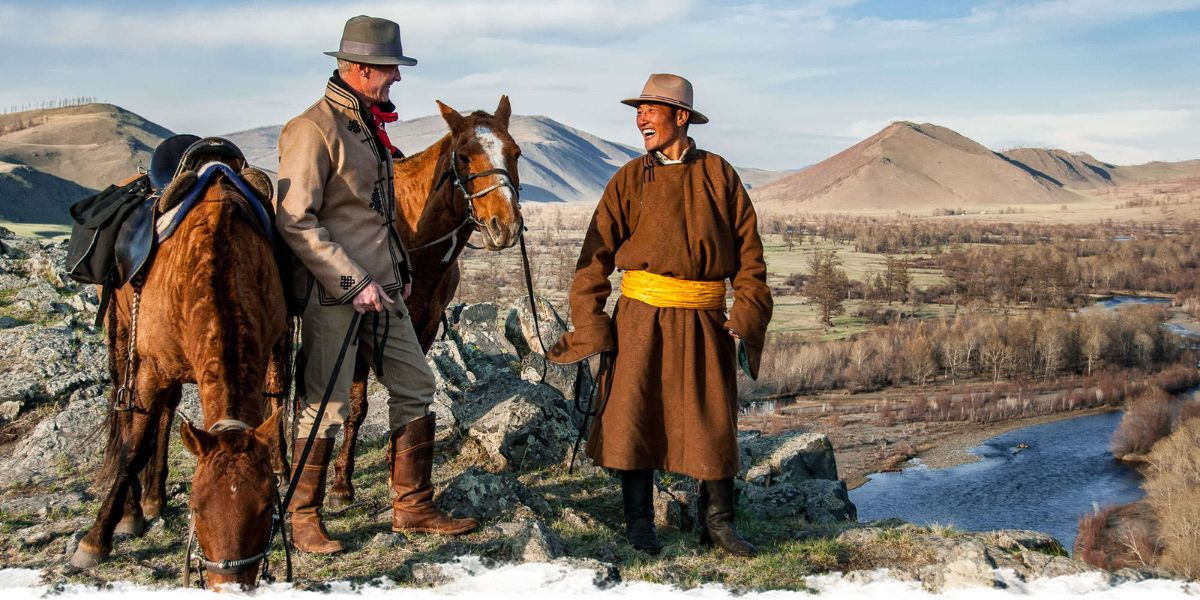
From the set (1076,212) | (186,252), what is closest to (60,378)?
(186,252)

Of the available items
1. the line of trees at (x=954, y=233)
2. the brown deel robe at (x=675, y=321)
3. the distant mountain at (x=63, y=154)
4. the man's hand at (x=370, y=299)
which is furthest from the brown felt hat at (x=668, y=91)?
the line of trees at (x=954, y=233)

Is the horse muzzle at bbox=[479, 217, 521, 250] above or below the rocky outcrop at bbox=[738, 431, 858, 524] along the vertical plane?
above

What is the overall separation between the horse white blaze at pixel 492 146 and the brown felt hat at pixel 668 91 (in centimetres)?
97

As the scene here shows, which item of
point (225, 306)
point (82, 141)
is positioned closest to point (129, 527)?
point (225, 306)

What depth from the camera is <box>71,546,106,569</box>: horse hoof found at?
4.42 m

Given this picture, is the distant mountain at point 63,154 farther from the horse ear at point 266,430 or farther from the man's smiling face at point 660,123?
the horse ear at point 266,430

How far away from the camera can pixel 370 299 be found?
429cm

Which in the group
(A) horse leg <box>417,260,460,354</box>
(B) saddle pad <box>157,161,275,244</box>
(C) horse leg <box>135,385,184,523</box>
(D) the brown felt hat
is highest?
(D) the brown felt hat

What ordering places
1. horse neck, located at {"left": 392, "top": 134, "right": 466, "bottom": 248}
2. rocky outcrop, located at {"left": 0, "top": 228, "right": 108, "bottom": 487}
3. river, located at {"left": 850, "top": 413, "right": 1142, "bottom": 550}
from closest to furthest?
horse neck, located at {"left": 392, "top": 134, "right": 466, "bottom": 248} < rocky outcrop, located at {"left": 0, "top": 228, "right": 108, "bottom": 487} < river, located at {"left": 850, "top": 413, "right": 1142, "bottom": 550}

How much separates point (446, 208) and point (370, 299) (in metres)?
1.31

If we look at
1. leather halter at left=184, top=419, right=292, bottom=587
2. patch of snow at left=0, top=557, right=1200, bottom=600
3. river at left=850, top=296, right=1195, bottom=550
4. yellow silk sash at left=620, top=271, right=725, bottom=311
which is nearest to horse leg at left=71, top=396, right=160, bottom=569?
patch of snow at left=0, top=557, right=1200, bottom=600

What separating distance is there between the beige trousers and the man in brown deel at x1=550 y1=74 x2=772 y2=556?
78 cm

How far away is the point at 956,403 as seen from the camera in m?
44.0

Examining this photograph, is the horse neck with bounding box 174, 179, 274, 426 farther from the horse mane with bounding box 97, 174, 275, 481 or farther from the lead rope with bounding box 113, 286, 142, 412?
the lead rope with bounding box 113, 286, 142, 412
